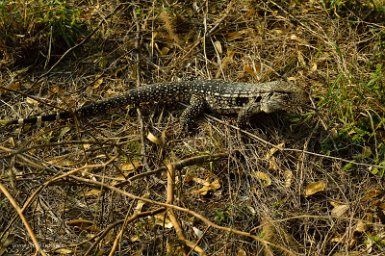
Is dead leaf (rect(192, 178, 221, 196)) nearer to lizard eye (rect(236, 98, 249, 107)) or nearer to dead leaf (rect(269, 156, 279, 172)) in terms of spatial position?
dead leaf (rect(269, 156, 279, 172))

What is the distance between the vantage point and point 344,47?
6.15 meters

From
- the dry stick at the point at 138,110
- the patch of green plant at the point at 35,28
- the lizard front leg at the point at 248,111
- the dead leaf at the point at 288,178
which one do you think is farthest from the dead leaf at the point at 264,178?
the patch of green plant at the point at 35,28

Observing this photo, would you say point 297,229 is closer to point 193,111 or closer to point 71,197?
A: point 193,111

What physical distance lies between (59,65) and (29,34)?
52 centimetres

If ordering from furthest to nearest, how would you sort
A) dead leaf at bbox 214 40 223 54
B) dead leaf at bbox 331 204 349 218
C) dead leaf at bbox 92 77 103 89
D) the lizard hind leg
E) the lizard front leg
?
dead leaf at bbox 214 40 223 54, dead leaf at bbox 92 77 103 89, the lizard hind leg, the lizard front leg, dead leaf at bbox 331 204 349 218

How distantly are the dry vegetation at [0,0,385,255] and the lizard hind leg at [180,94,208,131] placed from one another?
0.41 ft

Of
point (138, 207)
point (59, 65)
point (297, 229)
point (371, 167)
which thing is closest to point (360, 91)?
point (371, 167)

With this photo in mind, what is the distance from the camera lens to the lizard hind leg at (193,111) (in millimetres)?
5574

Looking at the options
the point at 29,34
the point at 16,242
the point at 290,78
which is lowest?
the point at 16,242

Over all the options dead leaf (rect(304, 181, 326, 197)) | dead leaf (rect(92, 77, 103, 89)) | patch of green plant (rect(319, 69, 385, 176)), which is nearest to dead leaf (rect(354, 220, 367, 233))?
dead leaf (rect(304, 181, 326, 197))

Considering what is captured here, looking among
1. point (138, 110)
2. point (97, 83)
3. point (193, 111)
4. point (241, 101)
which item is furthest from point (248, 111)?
point (97, 83)

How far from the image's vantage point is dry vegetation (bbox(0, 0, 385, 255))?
4688 millimetres

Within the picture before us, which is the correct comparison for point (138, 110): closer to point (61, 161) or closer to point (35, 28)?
point (61, 161)

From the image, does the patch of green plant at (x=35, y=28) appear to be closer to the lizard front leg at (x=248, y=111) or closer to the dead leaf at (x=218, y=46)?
the dead leaf at (x=218, y=46)
